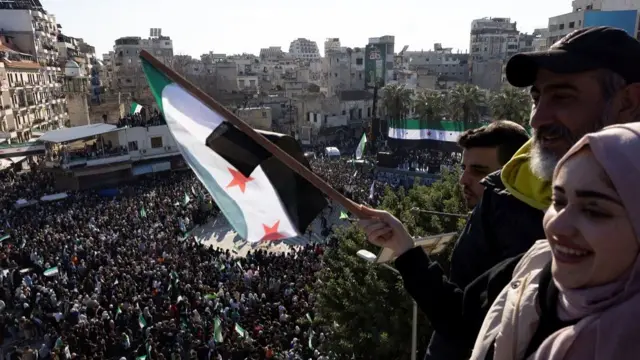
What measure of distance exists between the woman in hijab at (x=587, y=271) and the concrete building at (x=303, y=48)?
458 feet

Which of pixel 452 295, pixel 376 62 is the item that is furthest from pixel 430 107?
pixel 452 295

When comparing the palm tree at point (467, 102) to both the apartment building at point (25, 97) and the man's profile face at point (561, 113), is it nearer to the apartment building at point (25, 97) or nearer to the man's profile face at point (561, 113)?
the man's profile face at point (561, 113)

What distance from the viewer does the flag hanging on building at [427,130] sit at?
37.2 m

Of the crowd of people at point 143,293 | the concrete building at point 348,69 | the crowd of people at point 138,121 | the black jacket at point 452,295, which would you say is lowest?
the crowd of people at point 143,293

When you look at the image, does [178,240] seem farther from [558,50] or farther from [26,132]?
[26,132]

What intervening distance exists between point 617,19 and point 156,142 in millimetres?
38517

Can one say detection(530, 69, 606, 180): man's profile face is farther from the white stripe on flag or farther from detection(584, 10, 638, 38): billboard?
detection(584, 10, 638, 38): billboard

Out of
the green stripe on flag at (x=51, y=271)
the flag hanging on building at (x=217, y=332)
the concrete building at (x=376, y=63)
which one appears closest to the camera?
the flag hanging on building at (x=217, y=332)

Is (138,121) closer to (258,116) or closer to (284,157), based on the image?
(258,116)

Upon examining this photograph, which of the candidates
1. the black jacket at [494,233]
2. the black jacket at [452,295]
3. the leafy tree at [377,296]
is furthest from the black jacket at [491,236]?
A: the leafy tree at [377,296]

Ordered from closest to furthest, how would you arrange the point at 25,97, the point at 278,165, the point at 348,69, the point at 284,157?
the point at 284,157 < the point at 278,165 < the point at 25,97 < the point at 348,69

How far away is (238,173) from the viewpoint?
5230 mm

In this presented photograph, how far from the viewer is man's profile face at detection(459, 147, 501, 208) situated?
3.21m

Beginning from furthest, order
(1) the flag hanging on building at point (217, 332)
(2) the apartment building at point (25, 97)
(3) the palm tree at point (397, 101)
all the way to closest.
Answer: (3) the palm tree at point (397, 101) < (2) the apartment building at point (25, 97) < (1) the flag hanging on building at point (217, 332)
